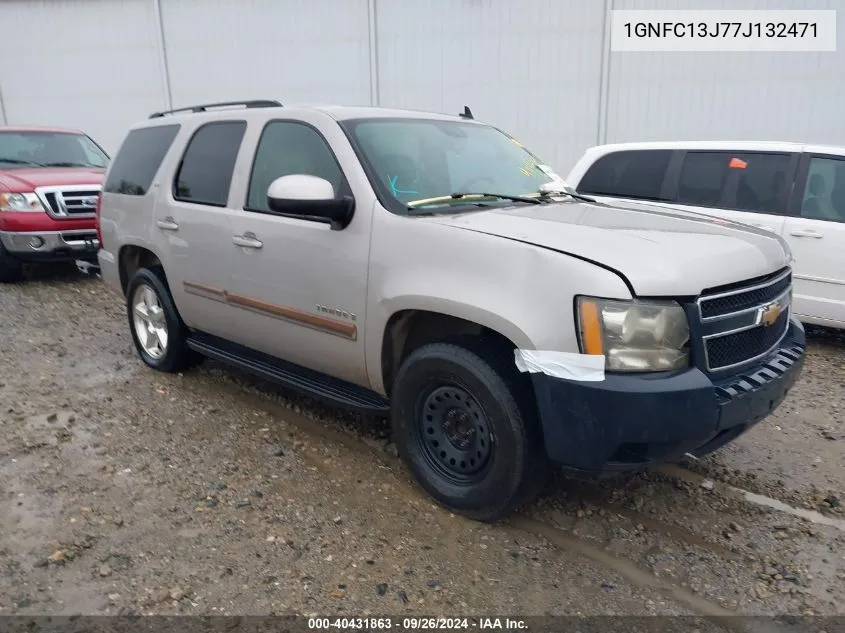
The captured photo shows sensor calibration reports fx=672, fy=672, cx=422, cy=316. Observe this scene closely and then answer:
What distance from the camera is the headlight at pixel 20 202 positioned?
765cm

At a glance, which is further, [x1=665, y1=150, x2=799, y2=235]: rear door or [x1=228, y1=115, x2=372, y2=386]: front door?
[x1=665, y1=150, x2=799, y2=235]: rear door

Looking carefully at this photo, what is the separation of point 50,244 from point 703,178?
7041 millimetres

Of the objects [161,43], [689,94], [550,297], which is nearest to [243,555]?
[550,297]

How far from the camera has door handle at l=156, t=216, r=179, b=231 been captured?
176 inches

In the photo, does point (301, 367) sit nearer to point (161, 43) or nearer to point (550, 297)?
point (550, 297)

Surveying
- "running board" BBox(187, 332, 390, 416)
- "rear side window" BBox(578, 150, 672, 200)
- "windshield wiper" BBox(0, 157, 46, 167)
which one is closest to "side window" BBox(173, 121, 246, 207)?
"running board" BBox(187, 332, 390, 416)

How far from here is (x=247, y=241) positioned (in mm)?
3859

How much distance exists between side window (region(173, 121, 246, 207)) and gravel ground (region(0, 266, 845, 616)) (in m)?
1.39

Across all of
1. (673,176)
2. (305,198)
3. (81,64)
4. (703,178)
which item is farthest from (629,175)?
(81,64)

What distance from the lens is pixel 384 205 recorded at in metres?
3.23

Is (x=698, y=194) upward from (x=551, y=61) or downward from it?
downward

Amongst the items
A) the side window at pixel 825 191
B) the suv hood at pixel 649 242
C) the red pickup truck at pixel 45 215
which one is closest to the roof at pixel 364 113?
the suv hood at pixel 649 242

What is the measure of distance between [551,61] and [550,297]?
890cm

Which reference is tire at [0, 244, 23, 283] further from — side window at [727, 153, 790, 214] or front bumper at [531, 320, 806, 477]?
side window at [727, 153, 790, 214]
